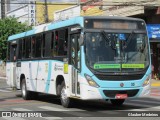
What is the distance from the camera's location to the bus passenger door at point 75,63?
47.0 feet

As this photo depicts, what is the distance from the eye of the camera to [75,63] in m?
14.5

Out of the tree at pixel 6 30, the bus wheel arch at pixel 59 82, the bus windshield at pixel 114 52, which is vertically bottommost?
the bus wheel arch at pixel 59 82

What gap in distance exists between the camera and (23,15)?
213 feet

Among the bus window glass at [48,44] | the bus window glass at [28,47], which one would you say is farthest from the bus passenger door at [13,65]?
the bus window glass at [48,44]

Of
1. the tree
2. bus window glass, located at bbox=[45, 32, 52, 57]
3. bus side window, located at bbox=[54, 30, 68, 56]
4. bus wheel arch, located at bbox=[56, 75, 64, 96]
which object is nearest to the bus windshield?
bus side window, located at bbox=[54, 30, 68, 56]

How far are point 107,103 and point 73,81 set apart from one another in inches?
119

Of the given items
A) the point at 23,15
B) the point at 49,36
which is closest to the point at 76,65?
the point at 49,36

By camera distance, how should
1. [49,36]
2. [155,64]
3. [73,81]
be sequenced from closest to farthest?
[73,81] → [49,36] → [155,64]

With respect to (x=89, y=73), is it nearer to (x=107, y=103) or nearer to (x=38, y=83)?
(x=107, y=103)

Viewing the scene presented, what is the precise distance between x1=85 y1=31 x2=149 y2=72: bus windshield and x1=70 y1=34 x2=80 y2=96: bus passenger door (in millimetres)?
594

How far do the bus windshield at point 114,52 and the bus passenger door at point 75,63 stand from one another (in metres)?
0.59

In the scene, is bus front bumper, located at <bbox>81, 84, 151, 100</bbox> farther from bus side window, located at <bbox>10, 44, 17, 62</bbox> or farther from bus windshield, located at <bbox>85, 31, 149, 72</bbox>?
bus side window, located at <bbox>10, 44, 17, 62</bbox>

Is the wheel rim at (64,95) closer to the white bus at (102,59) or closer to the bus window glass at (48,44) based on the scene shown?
the white bus at (102,59)

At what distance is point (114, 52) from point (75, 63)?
4.64ft
